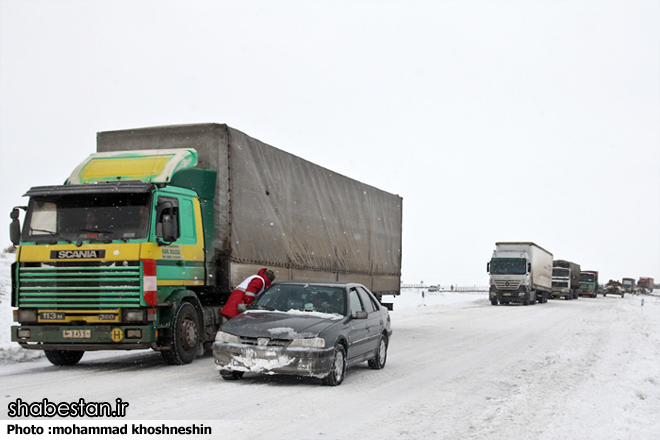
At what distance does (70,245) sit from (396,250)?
13.7m

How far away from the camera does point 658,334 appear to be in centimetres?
Answer: 2172

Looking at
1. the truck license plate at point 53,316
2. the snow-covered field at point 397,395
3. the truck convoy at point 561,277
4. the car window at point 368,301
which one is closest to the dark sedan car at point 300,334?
the car window at point 368,301

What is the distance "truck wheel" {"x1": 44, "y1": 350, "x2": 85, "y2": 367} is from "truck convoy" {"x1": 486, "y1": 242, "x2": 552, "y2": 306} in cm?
3572

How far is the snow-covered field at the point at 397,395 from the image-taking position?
6965mm

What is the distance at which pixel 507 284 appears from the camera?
44.8 meters

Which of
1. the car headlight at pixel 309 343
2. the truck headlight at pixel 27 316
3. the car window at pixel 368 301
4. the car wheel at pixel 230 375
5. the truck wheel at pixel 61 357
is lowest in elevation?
the truck wheel at pixel 61 357

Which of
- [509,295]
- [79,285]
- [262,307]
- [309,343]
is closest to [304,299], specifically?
[262,307]

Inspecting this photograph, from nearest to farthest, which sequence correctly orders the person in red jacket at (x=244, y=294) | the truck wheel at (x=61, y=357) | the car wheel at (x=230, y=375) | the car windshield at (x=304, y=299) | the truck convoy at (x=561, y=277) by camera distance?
the car wheel at (x=230, y=375), the car windshield at (x=304, y=299), the truck wheel at (x=61, y=357), the person in red jacket at (x=244, y=294), the truck convoy at (x=561, y=277)

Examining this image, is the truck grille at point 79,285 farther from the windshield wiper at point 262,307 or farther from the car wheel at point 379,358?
the car wheel at point 379,358

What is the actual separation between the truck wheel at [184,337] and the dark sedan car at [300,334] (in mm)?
1656

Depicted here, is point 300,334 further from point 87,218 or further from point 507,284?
point 507,284

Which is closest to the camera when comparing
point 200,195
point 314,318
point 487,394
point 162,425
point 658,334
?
point 162,425

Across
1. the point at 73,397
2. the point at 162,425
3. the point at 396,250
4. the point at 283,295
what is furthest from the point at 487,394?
the point at 396,250

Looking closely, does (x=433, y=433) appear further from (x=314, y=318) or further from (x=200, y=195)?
(x=200, y=195)
